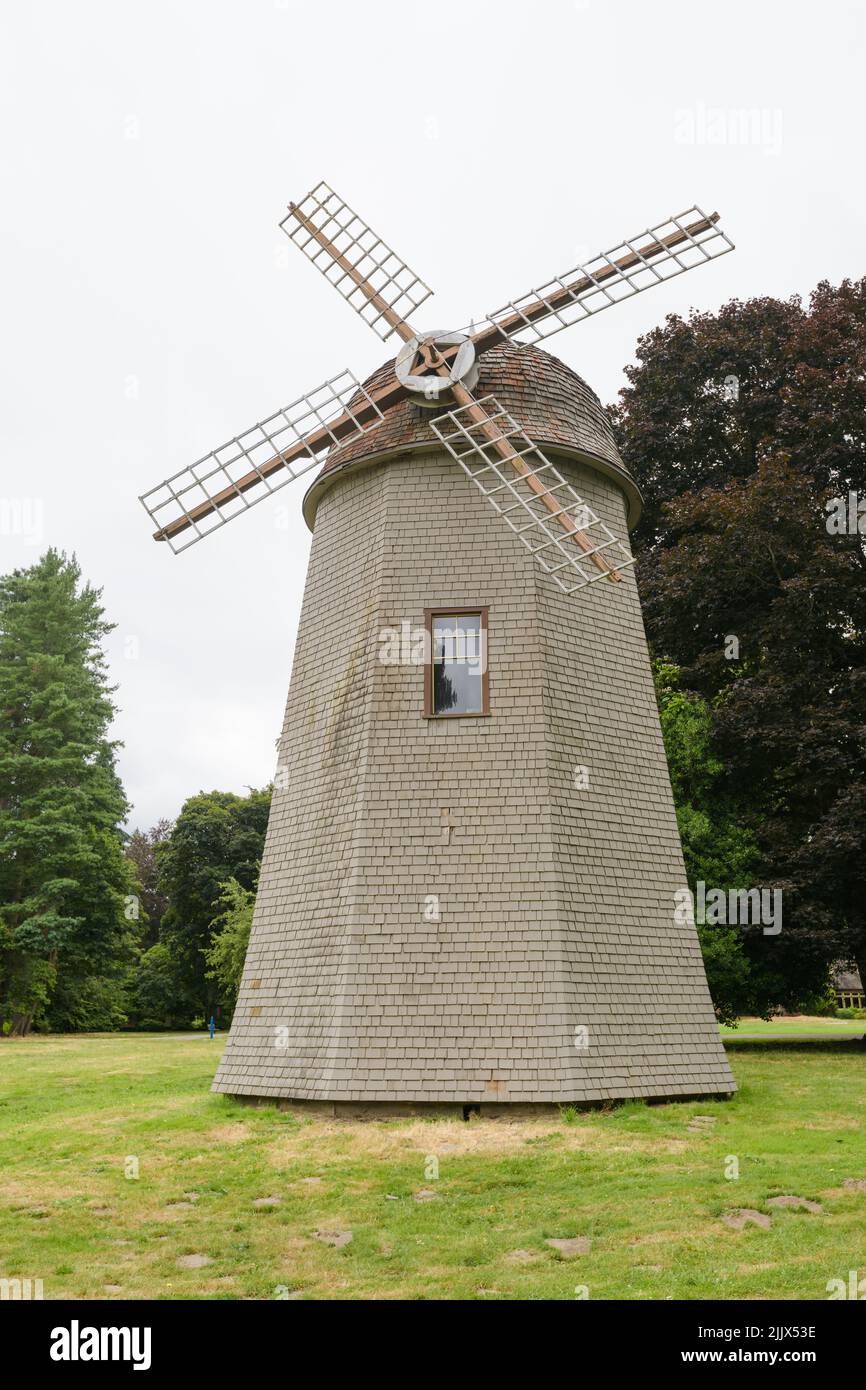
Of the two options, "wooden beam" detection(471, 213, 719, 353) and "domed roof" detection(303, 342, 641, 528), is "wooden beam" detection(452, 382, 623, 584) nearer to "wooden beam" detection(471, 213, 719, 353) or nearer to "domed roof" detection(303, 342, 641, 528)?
"domed roof" detection(303, 342, 641, 528)

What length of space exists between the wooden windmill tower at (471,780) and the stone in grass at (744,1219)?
3.06m

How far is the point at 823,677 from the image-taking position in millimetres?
20828

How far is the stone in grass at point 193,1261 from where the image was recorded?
7.72 metres

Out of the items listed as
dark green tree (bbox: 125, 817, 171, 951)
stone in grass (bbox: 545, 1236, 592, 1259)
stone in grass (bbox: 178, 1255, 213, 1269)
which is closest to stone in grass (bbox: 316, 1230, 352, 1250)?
stone in grass (bbox: 178, 1255, 213, 1269)

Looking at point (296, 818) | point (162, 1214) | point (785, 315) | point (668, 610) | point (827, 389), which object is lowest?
point (162, 1214)

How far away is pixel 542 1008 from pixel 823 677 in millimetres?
11239

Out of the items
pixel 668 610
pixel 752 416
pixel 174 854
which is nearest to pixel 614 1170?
pixel 668 610

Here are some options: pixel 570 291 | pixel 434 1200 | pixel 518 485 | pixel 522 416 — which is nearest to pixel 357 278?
pixel 570 291

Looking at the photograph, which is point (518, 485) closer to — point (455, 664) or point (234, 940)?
point (455, 664)

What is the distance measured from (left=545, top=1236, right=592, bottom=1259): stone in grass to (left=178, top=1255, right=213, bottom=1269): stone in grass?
2281 mm

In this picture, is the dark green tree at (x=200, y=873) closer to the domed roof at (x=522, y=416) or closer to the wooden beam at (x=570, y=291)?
the domed roof at (x=522, y=416)

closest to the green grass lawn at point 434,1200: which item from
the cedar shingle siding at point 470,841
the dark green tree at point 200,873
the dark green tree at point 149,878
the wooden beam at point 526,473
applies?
the cedar shingle siding at point 470,841

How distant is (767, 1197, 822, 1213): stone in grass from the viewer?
336 inches

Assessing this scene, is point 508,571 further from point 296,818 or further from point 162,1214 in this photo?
point 162,1214
